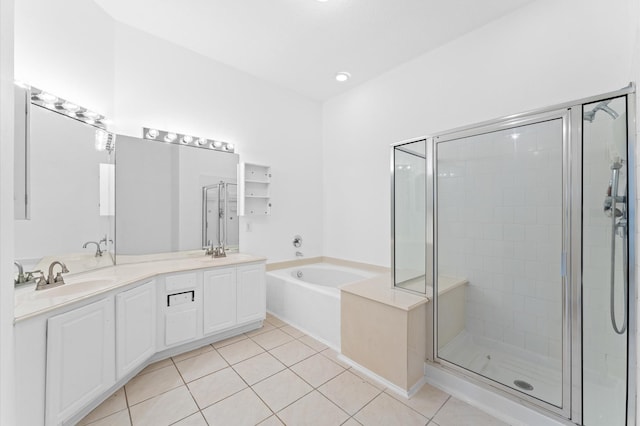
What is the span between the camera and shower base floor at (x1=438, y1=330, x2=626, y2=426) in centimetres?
143

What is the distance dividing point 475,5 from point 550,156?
1.42m

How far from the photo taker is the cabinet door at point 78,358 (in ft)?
4.67

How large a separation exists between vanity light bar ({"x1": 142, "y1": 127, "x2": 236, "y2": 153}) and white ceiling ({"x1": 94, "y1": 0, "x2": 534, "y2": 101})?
957 mm

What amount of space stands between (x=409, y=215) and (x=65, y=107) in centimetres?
293

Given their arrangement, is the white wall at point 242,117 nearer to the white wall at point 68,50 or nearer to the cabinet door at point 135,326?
the white wall at point 68,50

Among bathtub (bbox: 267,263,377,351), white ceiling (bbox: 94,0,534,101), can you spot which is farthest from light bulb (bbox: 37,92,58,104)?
bathtub (bbox: 267,263,377,351)

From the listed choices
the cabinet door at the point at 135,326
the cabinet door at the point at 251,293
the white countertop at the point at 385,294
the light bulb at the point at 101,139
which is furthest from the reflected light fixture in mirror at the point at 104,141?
the white countertop at the point at 385,294

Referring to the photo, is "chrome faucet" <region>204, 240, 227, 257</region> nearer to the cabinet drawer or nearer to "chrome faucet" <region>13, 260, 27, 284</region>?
the cabinet drawer

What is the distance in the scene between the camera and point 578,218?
1.47 metres

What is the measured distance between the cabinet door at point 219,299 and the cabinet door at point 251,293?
7 cm

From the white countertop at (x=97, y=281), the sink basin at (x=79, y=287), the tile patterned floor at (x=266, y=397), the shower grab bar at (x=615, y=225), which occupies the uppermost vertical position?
the shower grab bar at (x=615, y=225)

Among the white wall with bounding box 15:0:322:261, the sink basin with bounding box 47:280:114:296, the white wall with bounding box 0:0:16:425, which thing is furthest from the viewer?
the white wall with bounding box 15:0:322:261

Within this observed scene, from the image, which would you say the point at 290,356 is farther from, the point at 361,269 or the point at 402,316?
the point at 361,269

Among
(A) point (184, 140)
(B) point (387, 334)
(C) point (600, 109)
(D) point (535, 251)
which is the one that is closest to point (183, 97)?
(A) point (184, 140)
